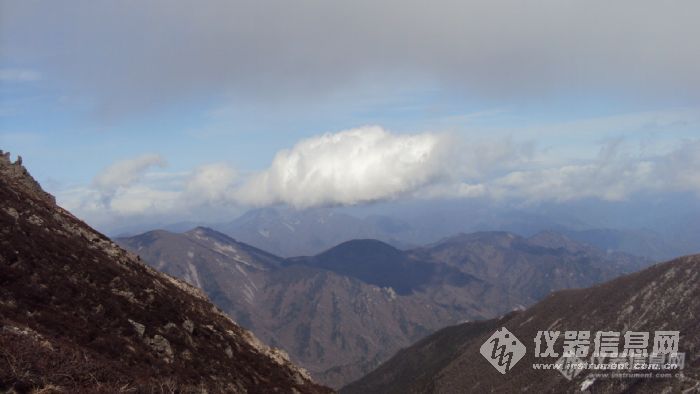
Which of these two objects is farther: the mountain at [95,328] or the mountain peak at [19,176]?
the mountain peak at [19,176]

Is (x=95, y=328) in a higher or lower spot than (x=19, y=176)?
lower

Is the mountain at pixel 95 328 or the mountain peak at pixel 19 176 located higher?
the mountain peak at pixel 19 176

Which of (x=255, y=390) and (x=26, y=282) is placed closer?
(x=26, y=282)

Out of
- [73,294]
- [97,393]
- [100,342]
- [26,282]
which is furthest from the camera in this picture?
[73,294]

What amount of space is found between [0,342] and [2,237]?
36469mm

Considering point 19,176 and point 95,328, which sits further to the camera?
point 19,176

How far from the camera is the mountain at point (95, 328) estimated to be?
2391cm

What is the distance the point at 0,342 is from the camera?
75.2 ft

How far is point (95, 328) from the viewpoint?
44750 millimetres

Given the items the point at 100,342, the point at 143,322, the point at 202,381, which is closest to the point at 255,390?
the point at 202,381

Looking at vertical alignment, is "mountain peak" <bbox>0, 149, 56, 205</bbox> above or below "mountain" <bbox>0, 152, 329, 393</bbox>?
above

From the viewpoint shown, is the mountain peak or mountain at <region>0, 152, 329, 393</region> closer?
mountain at <region>0, 152, 329, 393</region>

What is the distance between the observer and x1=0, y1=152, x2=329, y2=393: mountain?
941 inches

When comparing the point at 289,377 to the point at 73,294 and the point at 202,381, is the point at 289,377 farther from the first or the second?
the point at 73,294
